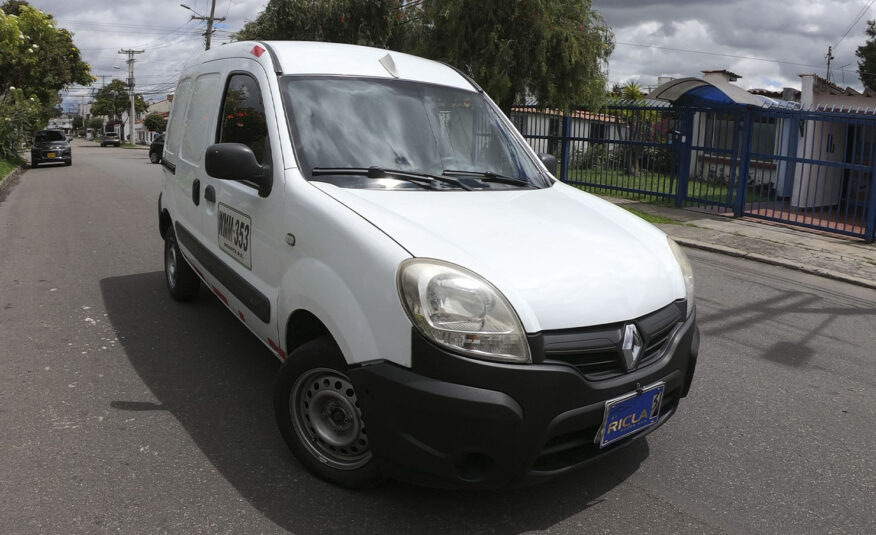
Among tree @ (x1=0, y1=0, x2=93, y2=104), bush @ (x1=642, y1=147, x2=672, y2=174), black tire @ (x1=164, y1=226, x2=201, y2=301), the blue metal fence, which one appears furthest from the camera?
tree @ (x1=0, y1=0, x2=93, y2=104)

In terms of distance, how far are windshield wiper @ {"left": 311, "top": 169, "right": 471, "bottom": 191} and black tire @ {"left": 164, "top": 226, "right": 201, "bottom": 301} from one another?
2600mm

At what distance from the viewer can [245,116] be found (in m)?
3.92

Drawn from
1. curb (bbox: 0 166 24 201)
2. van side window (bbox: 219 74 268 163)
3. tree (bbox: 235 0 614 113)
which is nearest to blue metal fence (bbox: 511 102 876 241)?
tree (bbox: 235 0 614 113)

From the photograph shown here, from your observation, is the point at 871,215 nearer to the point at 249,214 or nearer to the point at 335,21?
the point at 249,214

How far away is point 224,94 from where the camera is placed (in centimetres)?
429

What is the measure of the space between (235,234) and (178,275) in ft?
6.78

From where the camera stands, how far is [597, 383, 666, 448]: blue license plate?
8.56ft

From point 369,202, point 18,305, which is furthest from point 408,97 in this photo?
point 18,305

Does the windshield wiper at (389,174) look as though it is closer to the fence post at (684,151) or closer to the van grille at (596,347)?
the van grille at (596,347)

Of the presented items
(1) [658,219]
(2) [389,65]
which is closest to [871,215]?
(1) [658,219]

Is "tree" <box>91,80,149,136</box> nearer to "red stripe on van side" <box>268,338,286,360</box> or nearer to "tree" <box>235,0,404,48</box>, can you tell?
"tree" <box>235,0,404,48</box>

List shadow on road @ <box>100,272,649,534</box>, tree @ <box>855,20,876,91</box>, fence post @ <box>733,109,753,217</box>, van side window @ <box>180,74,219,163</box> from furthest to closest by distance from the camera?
tree @ <box>855,20,876,91</box>, fence post @ <box>733,109,753,217</box>, van side window @ <box>180,74,219,163</box>, shadow on road @ <box>100,272,649,534</box>

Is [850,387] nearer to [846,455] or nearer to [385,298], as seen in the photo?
[846,455]

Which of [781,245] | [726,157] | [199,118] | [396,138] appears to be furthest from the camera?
[726,157]
